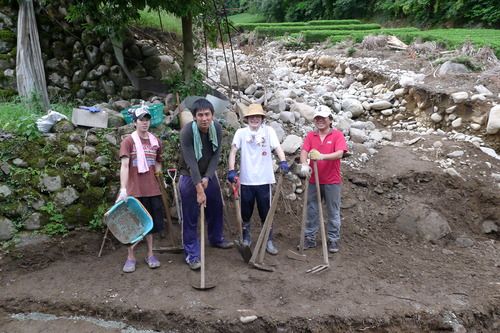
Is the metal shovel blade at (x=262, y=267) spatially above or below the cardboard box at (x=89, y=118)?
below

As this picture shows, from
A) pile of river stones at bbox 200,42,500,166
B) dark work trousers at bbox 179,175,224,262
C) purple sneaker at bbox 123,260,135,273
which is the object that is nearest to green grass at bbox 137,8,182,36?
pile of river stones at bbox 200,42,500,166

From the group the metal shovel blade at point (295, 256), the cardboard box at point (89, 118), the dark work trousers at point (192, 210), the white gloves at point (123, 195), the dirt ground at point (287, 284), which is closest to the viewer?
the dirt ground at point (287, 284)

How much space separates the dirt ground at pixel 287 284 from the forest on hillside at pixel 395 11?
9.16m

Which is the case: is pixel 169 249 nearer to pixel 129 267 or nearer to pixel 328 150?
pixel 129 267

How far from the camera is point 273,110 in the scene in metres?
6.88

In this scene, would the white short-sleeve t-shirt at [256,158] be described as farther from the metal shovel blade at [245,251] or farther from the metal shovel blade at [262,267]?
the metal shovel blade at [262,267]

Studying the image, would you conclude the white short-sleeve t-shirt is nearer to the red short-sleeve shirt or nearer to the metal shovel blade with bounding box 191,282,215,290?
the red short-sleeve shirt

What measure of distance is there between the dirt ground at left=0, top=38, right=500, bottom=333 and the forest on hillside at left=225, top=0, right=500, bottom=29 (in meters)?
9.16

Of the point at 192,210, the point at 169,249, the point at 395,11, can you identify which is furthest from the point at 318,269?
the point at 395,11

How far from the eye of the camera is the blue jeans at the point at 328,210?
439 centimetres

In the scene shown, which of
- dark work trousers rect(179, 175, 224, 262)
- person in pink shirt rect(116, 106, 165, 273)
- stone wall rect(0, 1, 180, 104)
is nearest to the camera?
person in pink shirt rect(116, 106, 165, 273)

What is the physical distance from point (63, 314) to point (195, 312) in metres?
1.31

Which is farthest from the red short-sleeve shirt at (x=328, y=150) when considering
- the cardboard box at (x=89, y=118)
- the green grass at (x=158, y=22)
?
the green grass at (x=158, y=22)

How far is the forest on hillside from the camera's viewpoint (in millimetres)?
16688
